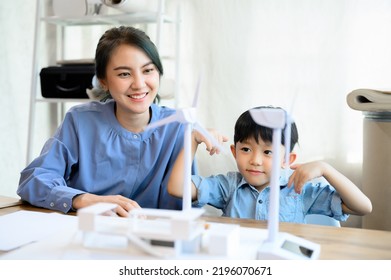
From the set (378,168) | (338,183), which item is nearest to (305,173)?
(338,183)

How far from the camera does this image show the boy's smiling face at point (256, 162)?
119cm

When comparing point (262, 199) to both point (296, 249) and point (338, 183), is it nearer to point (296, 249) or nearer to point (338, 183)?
point (338, 183)

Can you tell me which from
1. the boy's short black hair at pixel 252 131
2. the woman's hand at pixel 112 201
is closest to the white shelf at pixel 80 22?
the boy's short black hair at pixel 252 131

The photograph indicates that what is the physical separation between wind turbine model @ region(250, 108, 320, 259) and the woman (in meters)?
0.56

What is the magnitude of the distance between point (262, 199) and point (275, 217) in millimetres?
491

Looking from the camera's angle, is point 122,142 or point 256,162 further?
point 122,142

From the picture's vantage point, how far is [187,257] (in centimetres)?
66

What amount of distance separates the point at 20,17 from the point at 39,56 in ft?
0.73

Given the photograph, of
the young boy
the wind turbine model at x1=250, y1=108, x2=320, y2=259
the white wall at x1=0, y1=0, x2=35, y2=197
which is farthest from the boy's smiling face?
the white wall at x1=0, y1=0, x2=35, y2=197

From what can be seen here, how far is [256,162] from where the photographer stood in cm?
118

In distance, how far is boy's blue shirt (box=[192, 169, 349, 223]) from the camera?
1156 millimetres

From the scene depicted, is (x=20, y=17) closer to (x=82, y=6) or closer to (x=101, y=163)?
(x=82, y=6)

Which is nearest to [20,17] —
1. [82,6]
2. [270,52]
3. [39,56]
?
[39,56]

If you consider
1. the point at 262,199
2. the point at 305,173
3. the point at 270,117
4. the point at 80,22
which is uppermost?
the point at 80,22
